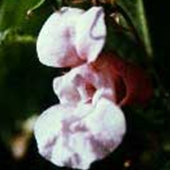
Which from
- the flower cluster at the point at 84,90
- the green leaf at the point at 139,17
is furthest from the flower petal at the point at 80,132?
the green leaf at the point at 139,17

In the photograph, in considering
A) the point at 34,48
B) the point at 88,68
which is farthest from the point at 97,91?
the point at 34,48

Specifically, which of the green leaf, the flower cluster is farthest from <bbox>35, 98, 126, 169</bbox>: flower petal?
the green leaf

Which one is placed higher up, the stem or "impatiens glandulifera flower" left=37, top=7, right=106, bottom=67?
"impatiens glandulifera flower" left=37, top=7, right=106, bottom=67

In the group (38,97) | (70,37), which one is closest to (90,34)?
(70,37)

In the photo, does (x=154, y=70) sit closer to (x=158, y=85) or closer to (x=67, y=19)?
(x=158, y=85)

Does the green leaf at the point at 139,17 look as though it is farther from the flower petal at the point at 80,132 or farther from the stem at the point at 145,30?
the flower petal at the point at 80,132

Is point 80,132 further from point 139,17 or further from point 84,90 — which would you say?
point 139,17

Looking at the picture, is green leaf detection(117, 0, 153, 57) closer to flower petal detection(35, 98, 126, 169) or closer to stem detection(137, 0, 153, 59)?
stem detection(137, 0, 153, 59)

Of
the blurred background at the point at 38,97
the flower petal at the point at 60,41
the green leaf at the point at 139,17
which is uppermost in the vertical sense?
A: the flower petal at the point at 60,41
